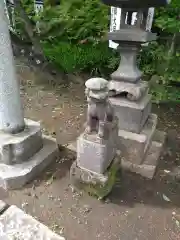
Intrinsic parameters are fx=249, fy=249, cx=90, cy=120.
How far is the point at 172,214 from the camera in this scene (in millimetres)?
2533

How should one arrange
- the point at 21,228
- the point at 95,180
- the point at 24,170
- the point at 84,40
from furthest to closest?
the point at 84,40 < the point at 24,170 < the point at 95,180 < the point at 21,228

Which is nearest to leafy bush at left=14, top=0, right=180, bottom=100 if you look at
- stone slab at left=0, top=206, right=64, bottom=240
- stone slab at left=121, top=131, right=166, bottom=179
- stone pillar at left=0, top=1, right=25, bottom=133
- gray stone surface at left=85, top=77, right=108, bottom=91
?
stone slab at left=121, top=131, right=166, bottom=179

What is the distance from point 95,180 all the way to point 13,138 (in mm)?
1009

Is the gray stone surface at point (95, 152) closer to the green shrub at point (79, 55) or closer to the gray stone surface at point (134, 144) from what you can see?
the gray stone surface at point (134, 144)

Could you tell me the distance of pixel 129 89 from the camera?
2.91 metres

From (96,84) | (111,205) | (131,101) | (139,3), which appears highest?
(139,3)

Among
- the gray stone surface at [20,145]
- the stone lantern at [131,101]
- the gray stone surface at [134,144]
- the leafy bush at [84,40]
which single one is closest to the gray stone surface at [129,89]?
the stone lantern at [131,101]

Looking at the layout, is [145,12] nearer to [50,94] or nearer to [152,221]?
[152,221]

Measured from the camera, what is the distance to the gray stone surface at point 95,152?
2.40 m

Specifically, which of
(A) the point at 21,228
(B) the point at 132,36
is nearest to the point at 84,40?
(B) the point at 132,36

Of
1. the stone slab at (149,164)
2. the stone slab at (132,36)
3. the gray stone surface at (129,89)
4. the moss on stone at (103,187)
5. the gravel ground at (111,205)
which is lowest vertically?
the gravel ground at (111,205)

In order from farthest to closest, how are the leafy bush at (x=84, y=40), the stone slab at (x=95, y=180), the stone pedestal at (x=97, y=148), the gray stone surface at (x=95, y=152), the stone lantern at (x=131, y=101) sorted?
the leafy bush at (x=84, y=40) < the stone lantern at (x=131, y=101) < the stone slab at (x=95, y=180) < the gray stone surface at (x=95, y=152) < the stone pedestal at (x=97, y=148)

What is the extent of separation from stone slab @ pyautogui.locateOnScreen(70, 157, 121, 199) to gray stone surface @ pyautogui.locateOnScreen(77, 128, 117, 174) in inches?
2.0

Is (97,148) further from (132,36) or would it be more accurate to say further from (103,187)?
(132,36)
